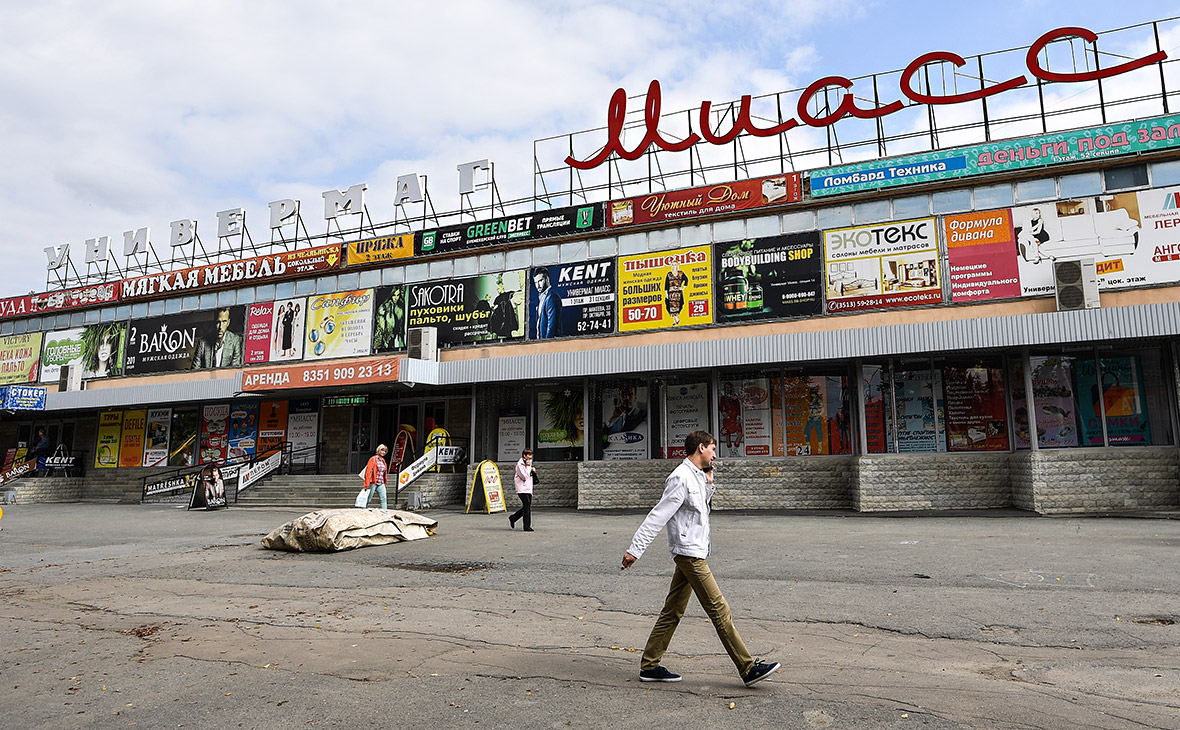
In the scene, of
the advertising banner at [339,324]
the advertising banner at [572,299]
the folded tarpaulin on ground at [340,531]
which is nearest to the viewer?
the folded tarpaulin on ground at [340,531]

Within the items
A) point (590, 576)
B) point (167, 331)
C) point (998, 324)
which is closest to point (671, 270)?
point (998, 324)

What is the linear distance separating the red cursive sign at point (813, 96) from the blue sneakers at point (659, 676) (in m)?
20.4

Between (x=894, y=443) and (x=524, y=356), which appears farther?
(x=524, y=356)

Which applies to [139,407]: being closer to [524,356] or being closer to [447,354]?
[447,354]

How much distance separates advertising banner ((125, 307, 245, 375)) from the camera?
2984cm

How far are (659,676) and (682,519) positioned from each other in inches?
41.6

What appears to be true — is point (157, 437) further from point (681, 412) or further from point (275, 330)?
point (681, 412)

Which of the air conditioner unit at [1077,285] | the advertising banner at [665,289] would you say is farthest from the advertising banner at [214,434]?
the air conditioner unit at [1077,285]

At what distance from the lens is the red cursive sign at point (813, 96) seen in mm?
20344

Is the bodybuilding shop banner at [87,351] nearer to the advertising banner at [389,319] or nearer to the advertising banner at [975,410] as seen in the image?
the advertising banner at [389,319]

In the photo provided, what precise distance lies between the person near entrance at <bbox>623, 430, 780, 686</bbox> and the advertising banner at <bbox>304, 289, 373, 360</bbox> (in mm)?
23110

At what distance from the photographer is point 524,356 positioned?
23.2 m

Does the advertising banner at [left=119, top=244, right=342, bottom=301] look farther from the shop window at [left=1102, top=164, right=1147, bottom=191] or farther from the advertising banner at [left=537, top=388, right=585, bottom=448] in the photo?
the shop window at [left=1102, top=164, right=1147, bottom=191]

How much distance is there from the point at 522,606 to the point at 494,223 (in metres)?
19.5
